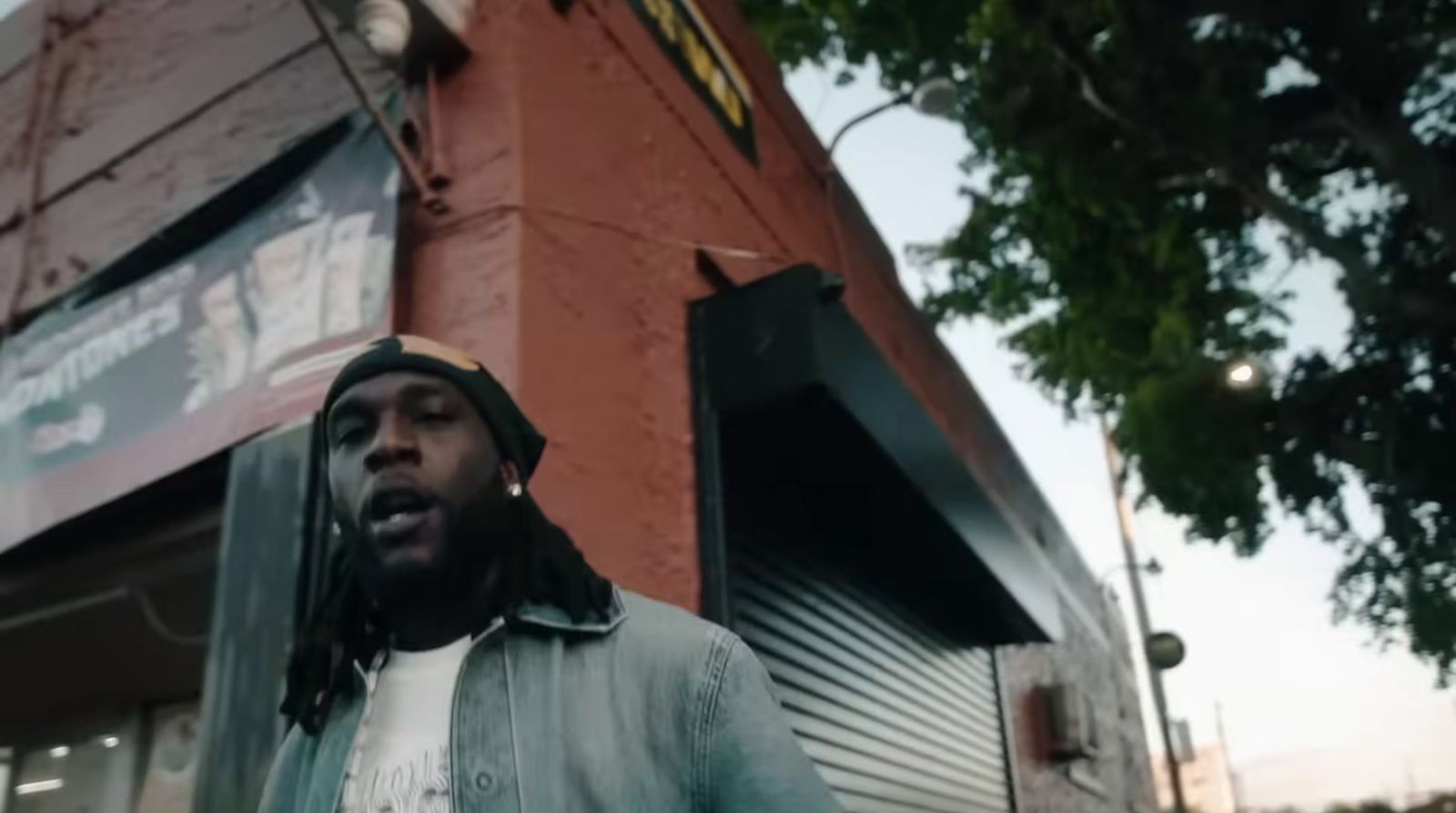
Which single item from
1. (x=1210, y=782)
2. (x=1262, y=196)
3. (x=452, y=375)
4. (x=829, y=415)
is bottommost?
(x=452, y=375)

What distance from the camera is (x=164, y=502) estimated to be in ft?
11.8

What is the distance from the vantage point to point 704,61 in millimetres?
5199

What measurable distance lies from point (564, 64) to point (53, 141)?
2.56 m

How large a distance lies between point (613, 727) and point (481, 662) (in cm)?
22

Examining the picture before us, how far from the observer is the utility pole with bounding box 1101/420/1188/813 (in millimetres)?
13008

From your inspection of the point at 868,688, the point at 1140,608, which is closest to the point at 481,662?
the point at 868,688

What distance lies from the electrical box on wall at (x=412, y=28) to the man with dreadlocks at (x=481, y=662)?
1889 millimetres

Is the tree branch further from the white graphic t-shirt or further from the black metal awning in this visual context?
the white graphic t-shirt

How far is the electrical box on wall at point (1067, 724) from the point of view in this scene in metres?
9.08

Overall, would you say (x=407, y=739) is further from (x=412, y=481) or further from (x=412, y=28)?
(x=412, y=28)

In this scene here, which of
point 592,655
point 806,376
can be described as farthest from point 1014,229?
point 592,655

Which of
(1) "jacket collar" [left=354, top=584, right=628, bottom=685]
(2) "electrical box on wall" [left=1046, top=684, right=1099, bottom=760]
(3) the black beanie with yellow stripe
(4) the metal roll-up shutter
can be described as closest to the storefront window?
(4) the metal roll-up shutter

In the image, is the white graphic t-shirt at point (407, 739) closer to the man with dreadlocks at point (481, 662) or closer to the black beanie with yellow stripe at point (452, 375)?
the man with dreadlocks at point (481, 662)

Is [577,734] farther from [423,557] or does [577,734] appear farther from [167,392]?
[167,392]
